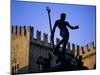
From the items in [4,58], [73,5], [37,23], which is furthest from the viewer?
[73,5]

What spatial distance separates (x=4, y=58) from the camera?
1.74 meters

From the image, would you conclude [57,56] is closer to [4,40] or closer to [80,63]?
[80,63]

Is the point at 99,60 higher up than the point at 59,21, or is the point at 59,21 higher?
the point at 59,21

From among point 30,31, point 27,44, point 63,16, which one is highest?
point 63,16

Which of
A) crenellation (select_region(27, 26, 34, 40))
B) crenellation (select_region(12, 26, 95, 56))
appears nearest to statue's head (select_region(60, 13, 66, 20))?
crenellation (select_region(12, 26, 95, 56))

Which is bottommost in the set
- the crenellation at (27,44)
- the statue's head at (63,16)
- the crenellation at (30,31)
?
the crenellation at (27,44)

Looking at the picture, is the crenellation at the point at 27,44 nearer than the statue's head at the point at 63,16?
Yes

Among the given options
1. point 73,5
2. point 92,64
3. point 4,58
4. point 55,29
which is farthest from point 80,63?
point 4,58

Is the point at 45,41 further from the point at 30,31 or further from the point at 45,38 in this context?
the point at 30,31

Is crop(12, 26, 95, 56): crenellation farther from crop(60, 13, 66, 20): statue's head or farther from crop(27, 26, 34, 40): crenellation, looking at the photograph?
crop(60, 13, 66, 20): statue's head

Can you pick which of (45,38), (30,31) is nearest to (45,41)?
(45,38)

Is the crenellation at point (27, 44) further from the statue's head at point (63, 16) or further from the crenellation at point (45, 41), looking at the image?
the statue's head at point (63, 16)

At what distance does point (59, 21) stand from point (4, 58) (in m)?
0.63

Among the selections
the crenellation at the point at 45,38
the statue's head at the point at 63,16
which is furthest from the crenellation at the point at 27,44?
the statue's head at the point at 63,16
